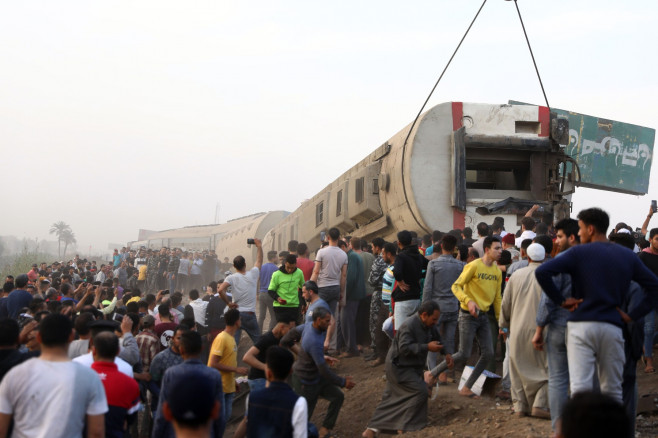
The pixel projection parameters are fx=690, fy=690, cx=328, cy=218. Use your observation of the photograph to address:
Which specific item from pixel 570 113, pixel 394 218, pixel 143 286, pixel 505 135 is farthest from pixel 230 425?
pixel 570 113

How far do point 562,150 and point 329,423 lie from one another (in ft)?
20.9

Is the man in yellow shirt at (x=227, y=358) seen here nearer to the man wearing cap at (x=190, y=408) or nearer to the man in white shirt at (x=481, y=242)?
the man in white shirt at (x=481, y=242)

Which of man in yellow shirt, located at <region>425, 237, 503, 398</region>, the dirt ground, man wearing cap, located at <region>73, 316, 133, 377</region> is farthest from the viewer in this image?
man in yellow shirt, located at <region>425, 237, 503, 398</region>

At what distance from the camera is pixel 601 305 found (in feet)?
15.6

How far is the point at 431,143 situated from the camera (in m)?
11.1

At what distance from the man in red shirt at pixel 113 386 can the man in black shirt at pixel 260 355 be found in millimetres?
1883

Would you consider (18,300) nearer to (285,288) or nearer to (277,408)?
(285,288)

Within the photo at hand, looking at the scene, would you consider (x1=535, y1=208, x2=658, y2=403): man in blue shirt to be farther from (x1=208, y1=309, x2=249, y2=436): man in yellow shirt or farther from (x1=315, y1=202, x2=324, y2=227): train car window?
(x1=315, y1=202, x2=324, y2=227): train car window

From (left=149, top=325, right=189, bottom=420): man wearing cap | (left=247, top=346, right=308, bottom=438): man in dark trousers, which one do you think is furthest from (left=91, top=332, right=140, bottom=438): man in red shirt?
(left=149, top=325, right=189, bottom=420): man wearing cap

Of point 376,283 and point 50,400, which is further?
point 376,283

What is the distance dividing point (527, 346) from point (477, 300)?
3.94 ft

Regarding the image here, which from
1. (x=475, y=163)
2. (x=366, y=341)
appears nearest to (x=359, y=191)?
(x=475, y=163)

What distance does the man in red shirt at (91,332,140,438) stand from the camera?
473cm

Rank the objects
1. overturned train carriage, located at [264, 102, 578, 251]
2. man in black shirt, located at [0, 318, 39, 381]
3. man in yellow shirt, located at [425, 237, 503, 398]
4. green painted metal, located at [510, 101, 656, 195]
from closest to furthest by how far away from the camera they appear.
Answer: man in black shirt, located at [0, 318, 39, 381] → man in yellow shirt, located at [425, 237, 503, 398] → overturned train carriage, located at [264, 102, 578, 251] → green painted metal, located at [510, 101, 656, 195]
